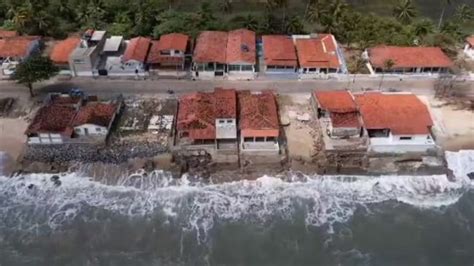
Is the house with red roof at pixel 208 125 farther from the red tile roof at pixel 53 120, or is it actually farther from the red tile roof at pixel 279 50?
the red tile roof at pixel 53 120

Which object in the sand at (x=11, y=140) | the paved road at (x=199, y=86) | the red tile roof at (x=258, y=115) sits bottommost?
the sand at (x=11, y=140)

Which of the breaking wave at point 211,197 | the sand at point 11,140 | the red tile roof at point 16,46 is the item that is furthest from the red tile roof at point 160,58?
the breaking wave at point 211,197

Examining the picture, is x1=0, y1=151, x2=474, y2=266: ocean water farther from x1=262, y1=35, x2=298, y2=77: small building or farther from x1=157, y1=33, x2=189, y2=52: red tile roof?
x1=157, y1=33, x2=189, y2=52: red tile roof

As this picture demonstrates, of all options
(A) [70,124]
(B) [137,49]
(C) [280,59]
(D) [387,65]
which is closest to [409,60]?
(D) [387,65]

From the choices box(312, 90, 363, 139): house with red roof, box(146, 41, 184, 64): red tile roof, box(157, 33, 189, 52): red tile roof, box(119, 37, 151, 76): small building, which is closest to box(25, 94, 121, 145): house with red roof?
box(119, 37, 151, 76): small building

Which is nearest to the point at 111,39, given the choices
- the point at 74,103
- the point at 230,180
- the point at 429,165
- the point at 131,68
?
the point at 131,68

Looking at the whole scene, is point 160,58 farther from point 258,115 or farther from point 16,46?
point 16,46

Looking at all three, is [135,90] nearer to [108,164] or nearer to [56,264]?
[108,164]
